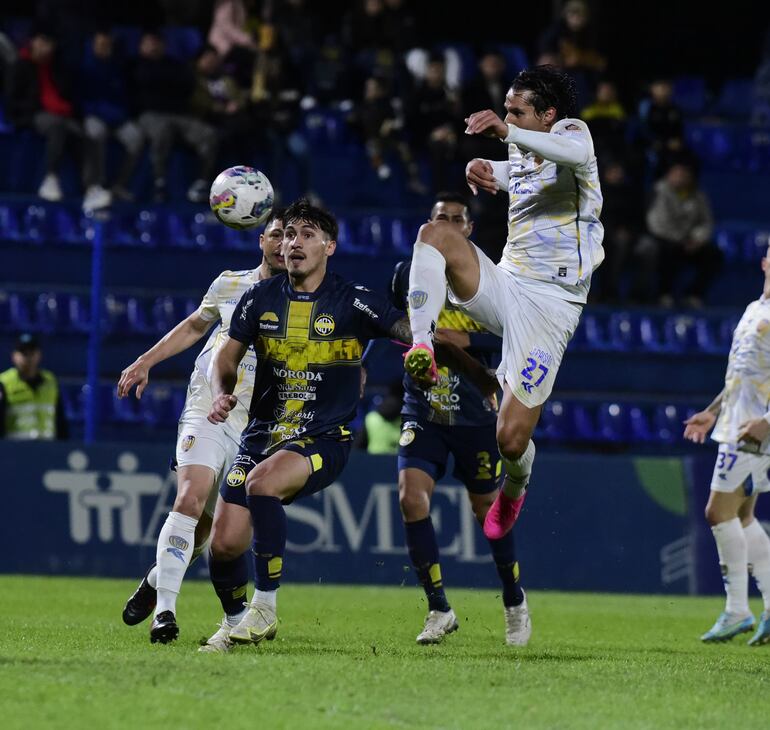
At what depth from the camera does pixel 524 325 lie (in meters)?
7.37

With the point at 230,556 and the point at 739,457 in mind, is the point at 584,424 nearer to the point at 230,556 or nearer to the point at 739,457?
the point at 739,457

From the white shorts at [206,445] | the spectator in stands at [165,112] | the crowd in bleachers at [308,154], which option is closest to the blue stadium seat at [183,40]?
the crowd in bleachers at [308,154]

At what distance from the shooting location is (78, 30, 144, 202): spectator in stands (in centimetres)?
1653

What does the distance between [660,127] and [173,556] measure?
12470 mm

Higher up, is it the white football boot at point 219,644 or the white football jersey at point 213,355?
the white football jersey at point 213,355

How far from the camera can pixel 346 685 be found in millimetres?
5801

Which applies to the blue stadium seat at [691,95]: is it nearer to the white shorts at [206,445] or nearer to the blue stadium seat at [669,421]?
the blue stadium seat at [669,421]

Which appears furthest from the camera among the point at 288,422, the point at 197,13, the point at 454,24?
the point at 454,24

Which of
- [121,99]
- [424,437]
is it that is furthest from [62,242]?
[424,437]

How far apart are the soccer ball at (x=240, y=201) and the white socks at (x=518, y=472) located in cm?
187

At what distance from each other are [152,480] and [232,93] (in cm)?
573

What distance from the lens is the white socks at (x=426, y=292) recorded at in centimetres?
686

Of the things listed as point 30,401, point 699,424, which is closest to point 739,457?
point 699,424

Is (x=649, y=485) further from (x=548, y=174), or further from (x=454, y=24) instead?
(x=454, y=24)
